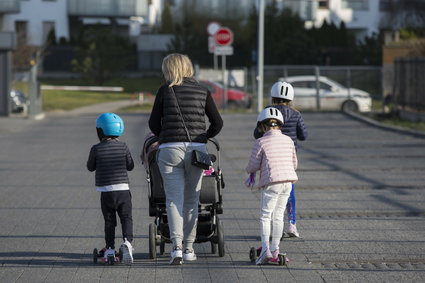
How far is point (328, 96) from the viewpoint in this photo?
36.1 m

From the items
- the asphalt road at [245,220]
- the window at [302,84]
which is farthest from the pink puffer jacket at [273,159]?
the window at [302,84]

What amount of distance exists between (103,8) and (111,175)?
62788 mm

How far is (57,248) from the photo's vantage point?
9289 mm

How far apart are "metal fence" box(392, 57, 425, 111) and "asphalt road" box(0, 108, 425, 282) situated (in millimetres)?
7330

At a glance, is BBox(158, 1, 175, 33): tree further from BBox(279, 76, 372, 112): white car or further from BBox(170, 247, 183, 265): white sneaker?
BBox(170, 247, 183, 265): white sneaker

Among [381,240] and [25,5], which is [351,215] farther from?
[25,5]

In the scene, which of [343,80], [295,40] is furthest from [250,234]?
[295,40]

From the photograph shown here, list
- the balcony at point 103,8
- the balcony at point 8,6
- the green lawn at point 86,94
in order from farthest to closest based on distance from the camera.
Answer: the balcony at point 103,8 < the balcony at point 8,6 < the green lawn at point 86,94

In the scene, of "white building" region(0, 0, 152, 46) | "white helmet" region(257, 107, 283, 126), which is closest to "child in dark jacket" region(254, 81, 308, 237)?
"white helmet" region(257, 107, 283, 126)

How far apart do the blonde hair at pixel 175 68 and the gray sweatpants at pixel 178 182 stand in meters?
0.55

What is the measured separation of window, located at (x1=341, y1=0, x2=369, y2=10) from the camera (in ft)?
248

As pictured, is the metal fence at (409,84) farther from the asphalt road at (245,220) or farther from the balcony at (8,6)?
the balcony at (8,6)

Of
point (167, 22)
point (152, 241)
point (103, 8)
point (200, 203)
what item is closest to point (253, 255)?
point (200, 203)

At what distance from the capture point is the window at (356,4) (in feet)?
248
